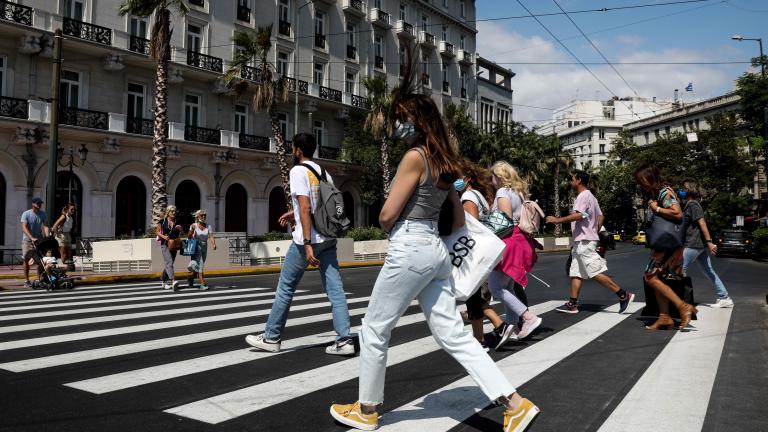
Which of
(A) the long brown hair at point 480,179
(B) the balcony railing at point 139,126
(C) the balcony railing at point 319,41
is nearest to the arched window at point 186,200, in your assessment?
(B) the balcony railing at point 139,126

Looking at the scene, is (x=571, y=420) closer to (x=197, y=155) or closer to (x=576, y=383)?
(x=576, y=383)

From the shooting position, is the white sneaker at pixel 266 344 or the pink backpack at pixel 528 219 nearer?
the white sneaker at pixel 266 344

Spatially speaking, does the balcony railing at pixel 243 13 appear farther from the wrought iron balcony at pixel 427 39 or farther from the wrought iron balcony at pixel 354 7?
the wrought iron balcony at pixel 427 39

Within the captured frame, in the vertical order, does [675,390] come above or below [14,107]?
below

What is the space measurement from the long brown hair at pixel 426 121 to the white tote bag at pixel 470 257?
442 millimetres

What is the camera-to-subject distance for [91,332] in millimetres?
6219

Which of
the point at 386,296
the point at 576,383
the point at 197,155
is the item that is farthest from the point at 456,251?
the point at 197,155

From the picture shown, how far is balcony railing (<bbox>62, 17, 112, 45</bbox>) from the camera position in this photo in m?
23.1

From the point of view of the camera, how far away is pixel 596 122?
99625 millimetres

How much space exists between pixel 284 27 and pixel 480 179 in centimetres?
3003

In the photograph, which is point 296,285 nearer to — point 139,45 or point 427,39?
point 139,45

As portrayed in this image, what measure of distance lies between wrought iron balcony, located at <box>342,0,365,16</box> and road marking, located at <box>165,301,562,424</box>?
34234 millimetres

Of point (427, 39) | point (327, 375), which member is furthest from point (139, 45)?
point (327, 375)

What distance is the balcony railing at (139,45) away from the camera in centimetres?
2530
